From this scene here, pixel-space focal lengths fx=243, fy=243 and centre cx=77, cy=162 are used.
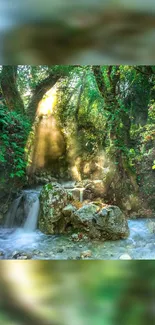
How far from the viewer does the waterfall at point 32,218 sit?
7.70ft

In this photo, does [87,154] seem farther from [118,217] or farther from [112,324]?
[112,324]

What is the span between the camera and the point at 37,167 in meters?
2.52

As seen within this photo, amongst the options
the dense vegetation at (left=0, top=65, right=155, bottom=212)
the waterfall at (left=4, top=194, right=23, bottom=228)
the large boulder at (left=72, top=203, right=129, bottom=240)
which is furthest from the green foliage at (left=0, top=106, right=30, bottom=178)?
the large boulder at (left=72, top=203, right=129, bottom=240)

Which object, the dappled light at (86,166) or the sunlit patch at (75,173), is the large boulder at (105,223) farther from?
the sunlit patch at (75,173)

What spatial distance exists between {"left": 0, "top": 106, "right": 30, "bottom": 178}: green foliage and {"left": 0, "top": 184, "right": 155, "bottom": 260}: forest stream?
487mm

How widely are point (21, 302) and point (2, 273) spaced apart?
3 cm

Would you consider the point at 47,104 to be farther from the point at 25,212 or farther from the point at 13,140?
the point at 25,212

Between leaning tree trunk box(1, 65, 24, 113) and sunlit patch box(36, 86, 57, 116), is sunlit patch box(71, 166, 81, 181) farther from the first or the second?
leaning tree trunk box(1, 65, 24, 113)

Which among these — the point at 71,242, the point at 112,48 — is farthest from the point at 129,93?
the point at 112,48

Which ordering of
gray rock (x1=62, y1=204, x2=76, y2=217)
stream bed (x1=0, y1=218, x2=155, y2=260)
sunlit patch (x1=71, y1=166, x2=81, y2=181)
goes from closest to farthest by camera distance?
stream bed (x1=0, y1=218, x2=155, y2=260), gray rock (x1=62, y1=204, x2=76, y2=217), sunlit patch (x1=71, y1=166, x2=81, y2=181)

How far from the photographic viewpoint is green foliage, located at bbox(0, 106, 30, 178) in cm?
221

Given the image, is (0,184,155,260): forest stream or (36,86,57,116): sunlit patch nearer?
(0,184,155,260): forest stream

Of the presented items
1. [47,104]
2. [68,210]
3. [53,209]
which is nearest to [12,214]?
[53,209]

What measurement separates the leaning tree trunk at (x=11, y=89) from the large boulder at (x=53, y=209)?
2.74 feet
